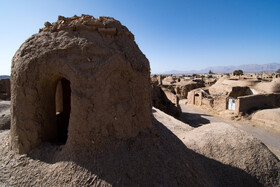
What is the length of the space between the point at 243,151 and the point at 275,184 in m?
0.96

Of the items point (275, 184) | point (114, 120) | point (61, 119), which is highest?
point (114, 120)

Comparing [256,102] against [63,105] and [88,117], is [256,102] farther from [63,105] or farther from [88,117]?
[88,117]

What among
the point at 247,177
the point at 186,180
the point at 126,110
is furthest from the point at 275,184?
the point at 126,110

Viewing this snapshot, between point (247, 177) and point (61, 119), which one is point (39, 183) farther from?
point (247, 177)

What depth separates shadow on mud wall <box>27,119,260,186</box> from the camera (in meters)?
2.62

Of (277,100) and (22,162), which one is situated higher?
(22,162)

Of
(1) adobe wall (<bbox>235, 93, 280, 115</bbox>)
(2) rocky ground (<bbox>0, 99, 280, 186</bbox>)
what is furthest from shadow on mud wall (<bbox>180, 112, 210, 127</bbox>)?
(2) rocky ground (<bbox>0, 99, 280, 186</bbox>)

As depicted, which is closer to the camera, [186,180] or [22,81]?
[22,81]

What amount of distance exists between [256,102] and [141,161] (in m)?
14.0

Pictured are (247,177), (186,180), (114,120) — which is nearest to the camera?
(114,120)

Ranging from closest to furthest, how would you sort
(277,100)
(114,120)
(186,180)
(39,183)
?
1. (39,183)
2. (114,120)
3. (186,180)
4. (277,100)

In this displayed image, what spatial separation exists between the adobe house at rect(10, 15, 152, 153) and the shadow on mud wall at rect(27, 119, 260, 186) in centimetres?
18

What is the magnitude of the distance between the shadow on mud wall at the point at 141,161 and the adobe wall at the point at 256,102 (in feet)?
35.8

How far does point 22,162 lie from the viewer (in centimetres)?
293
